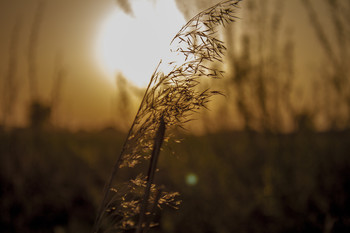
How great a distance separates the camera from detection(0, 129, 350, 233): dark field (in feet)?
7.39

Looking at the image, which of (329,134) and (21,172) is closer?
(329,134)

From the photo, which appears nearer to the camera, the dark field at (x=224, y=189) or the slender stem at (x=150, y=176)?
the slender stem at (x=150, y=176)

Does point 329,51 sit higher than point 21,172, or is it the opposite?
point 329,51

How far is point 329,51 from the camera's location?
2295mm

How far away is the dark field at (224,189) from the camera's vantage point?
88.7 inches

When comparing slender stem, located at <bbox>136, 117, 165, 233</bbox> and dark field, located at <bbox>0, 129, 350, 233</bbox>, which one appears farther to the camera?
dark field, located at <bbox>0, 129, 350, 233</bbox>

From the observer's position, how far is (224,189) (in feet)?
8.80

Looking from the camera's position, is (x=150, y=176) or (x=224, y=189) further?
(x=224, y=189)

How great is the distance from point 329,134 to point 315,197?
750 mm

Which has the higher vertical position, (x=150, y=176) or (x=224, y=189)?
(x=150, y=176)

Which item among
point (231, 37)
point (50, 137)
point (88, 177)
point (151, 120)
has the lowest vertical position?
point (88, 177)

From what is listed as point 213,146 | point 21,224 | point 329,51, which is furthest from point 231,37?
point 21,224

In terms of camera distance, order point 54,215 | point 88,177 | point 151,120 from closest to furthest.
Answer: point 151,120, point 54,215, point 88,177

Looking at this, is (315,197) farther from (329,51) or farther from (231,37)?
(231,37)
